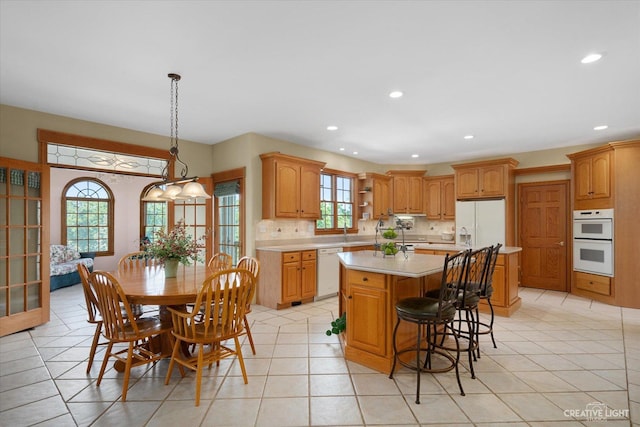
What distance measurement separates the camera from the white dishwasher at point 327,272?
5277mm

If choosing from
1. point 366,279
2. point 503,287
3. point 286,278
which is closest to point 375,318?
point 366,279

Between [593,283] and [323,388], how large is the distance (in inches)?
206

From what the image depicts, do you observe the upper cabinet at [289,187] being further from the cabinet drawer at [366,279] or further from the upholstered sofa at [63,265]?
the upholstered sofa at [63,265]

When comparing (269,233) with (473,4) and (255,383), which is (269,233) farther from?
(473,4)

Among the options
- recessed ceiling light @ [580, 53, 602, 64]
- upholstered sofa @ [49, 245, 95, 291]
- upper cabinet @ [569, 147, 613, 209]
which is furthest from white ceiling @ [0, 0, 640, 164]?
upholstered sofa @ [49, 245, 95, 291]

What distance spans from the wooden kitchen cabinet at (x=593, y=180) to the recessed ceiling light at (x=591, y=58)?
121 inches

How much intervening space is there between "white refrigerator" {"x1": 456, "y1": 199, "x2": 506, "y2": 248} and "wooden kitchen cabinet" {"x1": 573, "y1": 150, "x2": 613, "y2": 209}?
4.01 ft

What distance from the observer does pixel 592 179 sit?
528 centimetres

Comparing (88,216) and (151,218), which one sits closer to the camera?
(88,216)

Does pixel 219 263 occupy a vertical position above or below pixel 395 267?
below

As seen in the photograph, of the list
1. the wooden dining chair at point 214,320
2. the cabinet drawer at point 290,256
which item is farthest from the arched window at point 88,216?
the wooden dining chair at point 214,320

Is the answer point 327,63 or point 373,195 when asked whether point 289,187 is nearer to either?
point 373,195

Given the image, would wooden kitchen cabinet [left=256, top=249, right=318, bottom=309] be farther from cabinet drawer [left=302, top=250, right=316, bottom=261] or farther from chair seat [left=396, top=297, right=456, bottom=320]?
chair seat [left=396, top=297, right=456, bottom=320]

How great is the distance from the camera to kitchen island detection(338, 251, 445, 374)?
2.75 m
